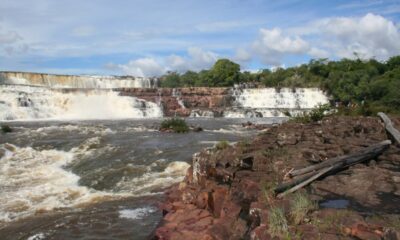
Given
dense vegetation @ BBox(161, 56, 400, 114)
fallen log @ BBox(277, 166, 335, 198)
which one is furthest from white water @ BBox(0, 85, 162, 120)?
fallen log @ BBox(277, 166, 335, 198)

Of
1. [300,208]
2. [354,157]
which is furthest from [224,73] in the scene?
[300,208]

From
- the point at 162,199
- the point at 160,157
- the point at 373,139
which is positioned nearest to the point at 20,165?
the point at 160,157

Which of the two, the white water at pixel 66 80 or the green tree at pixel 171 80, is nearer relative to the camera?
the white water at pixel 66 80

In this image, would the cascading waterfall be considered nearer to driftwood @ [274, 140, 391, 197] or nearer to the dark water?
the dark water

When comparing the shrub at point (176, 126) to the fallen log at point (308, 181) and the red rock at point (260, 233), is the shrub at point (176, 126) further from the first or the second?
the red rock at point (260, 233)

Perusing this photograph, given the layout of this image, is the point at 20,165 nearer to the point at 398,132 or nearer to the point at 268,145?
the point at 268,145

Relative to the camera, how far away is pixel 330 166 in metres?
7.98

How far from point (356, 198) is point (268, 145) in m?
3.50

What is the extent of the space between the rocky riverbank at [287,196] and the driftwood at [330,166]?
4.3 inches

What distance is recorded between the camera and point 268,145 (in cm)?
1014

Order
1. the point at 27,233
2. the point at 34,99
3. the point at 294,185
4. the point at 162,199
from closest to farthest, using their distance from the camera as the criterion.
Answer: the point at 294,185, the point at 27,233, the point at 162,199, the point at 34,99

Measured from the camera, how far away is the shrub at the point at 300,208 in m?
5.94

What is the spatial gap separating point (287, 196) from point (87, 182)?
841 cm

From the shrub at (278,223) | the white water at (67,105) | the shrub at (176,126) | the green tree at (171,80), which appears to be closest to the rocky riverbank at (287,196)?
the shrub at (278,223)
